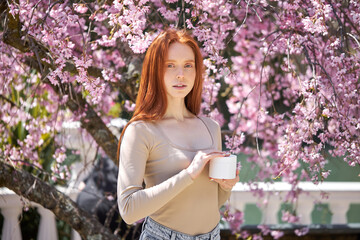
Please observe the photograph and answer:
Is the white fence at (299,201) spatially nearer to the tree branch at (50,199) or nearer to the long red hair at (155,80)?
the tree branch at (50,199)

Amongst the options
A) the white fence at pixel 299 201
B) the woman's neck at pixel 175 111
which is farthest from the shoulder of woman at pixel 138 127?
the white fence at pixel 299 201

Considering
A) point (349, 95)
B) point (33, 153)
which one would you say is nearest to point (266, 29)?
point (349, 95)

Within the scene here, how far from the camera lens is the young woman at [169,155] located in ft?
5.46

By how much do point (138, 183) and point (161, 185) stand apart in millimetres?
87

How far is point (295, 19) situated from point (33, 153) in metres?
2.03

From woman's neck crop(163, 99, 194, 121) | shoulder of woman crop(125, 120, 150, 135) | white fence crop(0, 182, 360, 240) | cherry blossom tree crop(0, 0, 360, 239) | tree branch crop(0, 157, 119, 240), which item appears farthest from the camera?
white fence crop(0, 182, 360, 240)

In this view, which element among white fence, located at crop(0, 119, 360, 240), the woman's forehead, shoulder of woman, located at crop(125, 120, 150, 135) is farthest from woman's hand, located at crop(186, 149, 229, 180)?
white fence, located at crop(0, 119, 360, 240)

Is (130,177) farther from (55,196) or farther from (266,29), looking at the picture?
(266,29)

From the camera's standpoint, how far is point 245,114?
14.3 ft

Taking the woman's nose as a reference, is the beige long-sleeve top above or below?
below

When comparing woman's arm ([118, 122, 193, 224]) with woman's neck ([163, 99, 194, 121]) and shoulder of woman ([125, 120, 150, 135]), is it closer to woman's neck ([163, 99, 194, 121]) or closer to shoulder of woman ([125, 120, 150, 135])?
shoulder of woman ([125, 120, 150, 135])

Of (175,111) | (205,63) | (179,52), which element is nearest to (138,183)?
(175,111)

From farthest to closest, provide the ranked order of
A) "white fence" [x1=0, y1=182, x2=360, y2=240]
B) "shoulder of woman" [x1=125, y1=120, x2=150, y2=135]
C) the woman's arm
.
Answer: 1. "white fence" [x1=0, y1=182, x2=360, y2=240]
2. "shoulder of woman" [x1=125, y1=120, x2=150, y2=135]
3. the woman's arm

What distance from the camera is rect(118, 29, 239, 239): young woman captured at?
167 centimetres
